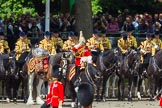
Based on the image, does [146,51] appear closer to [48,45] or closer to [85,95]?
[48,45]

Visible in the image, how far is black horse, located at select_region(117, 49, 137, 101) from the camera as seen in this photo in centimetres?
3369

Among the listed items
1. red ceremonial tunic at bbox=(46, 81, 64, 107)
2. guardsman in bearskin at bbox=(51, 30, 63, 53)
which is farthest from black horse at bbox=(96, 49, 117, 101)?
red ceremonial tunic at bbox=(46, 81, 64, 107)

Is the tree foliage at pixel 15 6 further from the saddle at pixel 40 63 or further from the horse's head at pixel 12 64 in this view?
the saddle at pixel 40 63

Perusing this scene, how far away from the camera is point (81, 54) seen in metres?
27.5

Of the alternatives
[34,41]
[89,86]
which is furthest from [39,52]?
[89,86]

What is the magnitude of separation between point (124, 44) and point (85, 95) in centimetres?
991

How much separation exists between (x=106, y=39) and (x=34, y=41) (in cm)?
278

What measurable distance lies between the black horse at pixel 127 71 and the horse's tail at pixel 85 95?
8565 millimetres

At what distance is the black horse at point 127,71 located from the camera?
3369 centimetres

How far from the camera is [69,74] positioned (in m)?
29.5

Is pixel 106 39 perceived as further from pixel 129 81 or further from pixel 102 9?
pixel 102 9

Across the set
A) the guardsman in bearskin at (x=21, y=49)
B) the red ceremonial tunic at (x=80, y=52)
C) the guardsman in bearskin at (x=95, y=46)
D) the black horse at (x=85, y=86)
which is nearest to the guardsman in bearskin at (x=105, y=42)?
the guardsman in bearskin at (x=95, y=46)

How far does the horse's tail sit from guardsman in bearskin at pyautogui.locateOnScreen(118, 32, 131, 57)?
8.84 metres

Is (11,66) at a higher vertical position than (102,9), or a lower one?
lower
